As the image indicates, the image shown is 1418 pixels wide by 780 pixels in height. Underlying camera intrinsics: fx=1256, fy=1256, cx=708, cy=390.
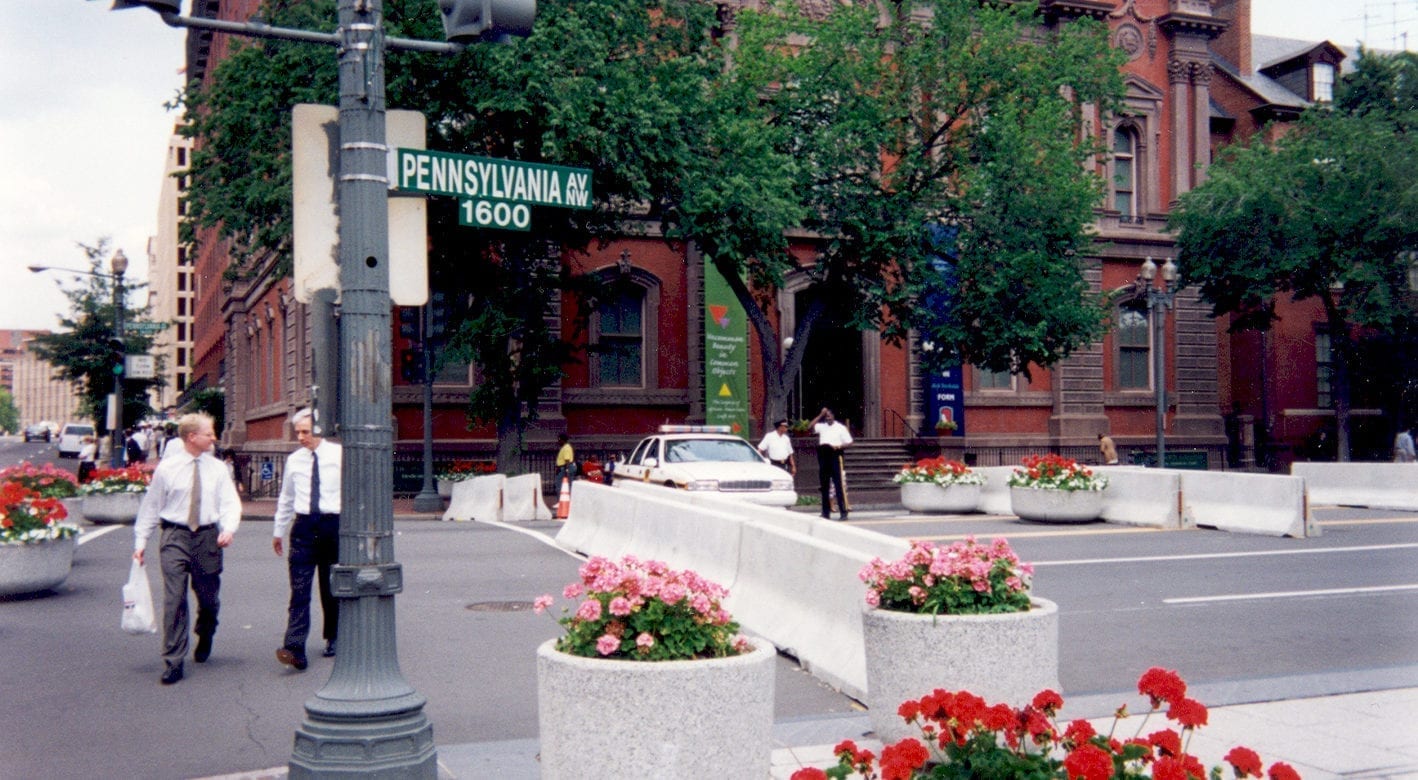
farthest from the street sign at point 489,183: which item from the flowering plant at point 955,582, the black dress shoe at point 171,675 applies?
the black dress shoe at point 171,675

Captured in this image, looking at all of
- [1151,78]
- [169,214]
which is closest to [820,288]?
[1151,78]

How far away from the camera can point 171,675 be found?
28.9 feet

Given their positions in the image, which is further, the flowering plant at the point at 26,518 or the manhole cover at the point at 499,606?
the flowering plant at the point at 26,518

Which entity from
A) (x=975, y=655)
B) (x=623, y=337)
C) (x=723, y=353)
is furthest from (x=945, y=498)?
(x=975, y=655)

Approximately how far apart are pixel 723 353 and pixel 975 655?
25.4 metres

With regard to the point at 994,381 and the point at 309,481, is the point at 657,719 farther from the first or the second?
the point at 994,381

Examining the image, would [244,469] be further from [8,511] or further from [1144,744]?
[1144,744]

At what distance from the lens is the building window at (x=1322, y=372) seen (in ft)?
139

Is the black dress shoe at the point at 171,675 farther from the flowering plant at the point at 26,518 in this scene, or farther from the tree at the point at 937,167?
the tree at the point at 937,167

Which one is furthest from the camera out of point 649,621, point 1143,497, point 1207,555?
point 1143,497

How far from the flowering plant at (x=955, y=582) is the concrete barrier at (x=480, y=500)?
17.3 metres

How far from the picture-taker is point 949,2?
28.6m

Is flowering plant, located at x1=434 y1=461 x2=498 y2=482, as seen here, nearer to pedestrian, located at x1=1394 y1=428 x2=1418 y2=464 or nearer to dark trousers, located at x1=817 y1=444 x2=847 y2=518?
dark trousers, located at x1=817 y1=444 x2=847 y2=518

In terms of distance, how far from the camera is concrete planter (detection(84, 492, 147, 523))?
71.7 feet
